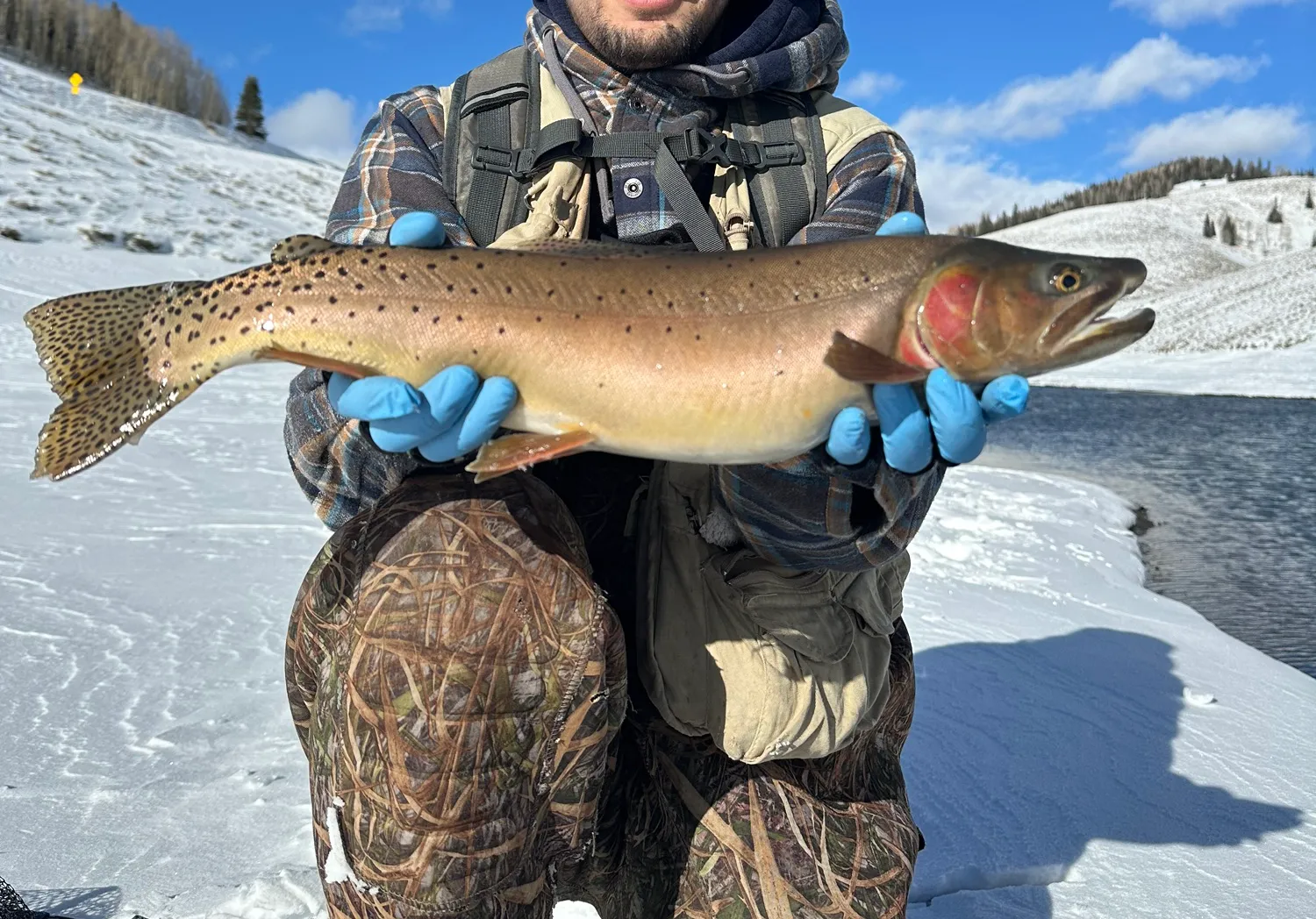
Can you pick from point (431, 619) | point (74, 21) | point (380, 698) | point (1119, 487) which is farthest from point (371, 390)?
point (74, 21)

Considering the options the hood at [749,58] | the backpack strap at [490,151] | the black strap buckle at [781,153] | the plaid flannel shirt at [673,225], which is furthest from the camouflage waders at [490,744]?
the hood at [749,58]

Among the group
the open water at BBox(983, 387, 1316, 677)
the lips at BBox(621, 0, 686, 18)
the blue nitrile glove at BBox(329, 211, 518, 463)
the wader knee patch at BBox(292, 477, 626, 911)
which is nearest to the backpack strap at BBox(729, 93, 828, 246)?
the lips at BBox(621, 0, 686, 18)

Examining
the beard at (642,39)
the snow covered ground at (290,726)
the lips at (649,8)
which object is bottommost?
the snow covered ground at (290,726)

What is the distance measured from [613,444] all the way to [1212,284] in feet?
139

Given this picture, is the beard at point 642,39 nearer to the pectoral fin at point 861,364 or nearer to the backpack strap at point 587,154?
the backpack strap at point 587,154

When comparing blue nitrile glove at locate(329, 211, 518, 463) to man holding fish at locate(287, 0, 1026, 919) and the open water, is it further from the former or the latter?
the open water

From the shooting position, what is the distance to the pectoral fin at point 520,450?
2076 millimetres

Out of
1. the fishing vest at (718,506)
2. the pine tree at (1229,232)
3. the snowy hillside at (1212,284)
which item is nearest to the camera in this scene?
the fishing vest at (718,506)

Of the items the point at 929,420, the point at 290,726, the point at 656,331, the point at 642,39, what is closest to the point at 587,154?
the point at 642,39

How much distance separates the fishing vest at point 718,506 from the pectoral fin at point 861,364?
0.60 meters

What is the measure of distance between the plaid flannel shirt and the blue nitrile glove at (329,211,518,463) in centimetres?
20

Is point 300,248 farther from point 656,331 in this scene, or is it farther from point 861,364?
point 861,364

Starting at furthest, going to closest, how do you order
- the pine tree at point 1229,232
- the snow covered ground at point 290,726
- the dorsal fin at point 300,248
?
the pine tree at point 1229,232
the snow covered ground at point 290,726
the dorsal fin at point 300,248

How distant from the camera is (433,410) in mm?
2143
